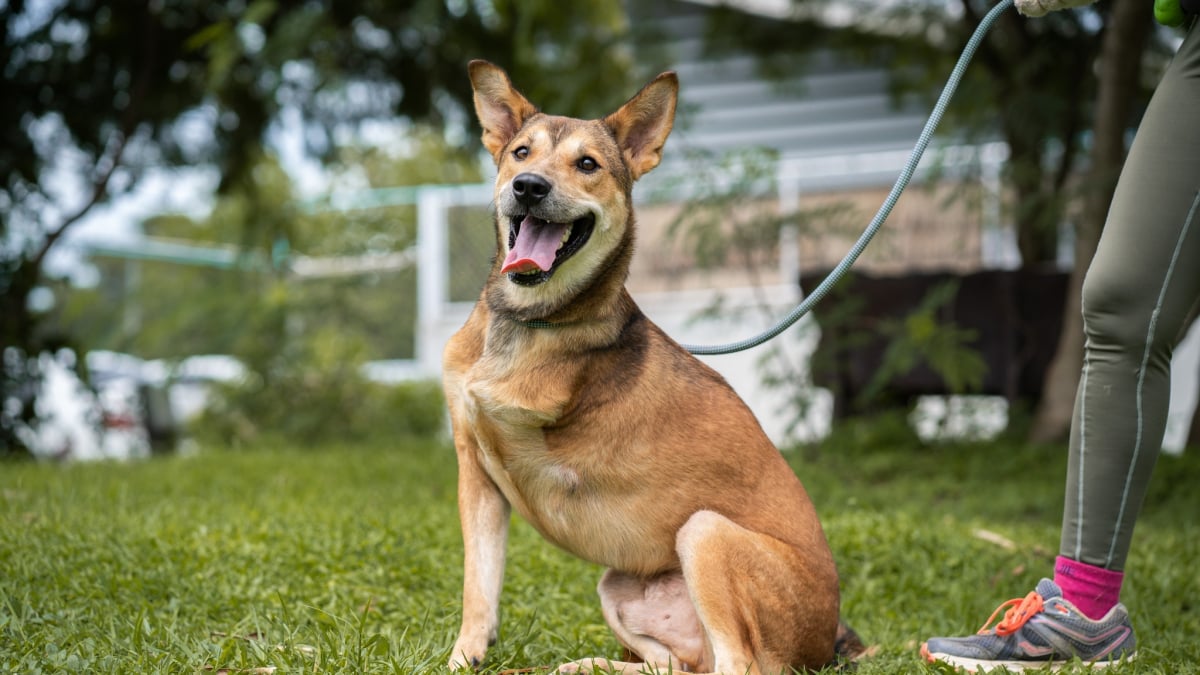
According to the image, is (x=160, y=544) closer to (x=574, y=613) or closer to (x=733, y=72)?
(x=574, y=613)

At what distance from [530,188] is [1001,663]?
1.92 metres

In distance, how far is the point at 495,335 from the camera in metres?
3.31

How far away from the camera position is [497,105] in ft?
11.9

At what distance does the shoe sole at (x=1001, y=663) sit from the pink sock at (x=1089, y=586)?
137 mm

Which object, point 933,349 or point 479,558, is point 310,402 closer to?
point 933,349

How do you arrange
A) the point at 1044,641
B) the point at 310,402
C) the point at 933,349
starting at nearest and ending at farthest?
the point at 1044,641 < the point at 933,349 < the point at 310,402

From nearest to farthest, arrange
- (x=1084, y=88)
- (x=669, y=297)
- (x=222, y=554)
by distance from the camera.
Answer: (x=222, y=554) < (x=1084, y=88) < (x=669, y=297)

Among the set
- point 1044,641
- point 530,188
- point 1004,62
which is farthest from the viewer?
point 1004,62

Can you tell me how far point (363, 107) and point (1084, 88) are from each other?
643cm

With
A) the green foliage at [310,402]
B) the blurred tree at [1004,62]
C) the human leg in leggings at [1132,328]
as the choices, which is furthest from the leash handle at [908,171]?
the green foliage at [310,402]

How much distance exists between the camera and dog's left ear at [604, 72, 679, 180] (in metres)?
3.49

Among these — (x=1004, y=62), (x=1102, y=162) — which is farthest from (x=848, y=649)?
(x=1004, y=62)

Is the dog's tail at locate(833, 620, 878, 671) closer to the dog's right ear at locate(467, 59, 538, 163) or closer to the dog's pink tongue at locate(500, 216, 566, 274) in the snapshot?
the dog's pink tongue at locate(500, 216, 566, 274)

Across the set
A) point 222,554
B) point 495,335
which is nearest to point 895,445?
point 222,554
